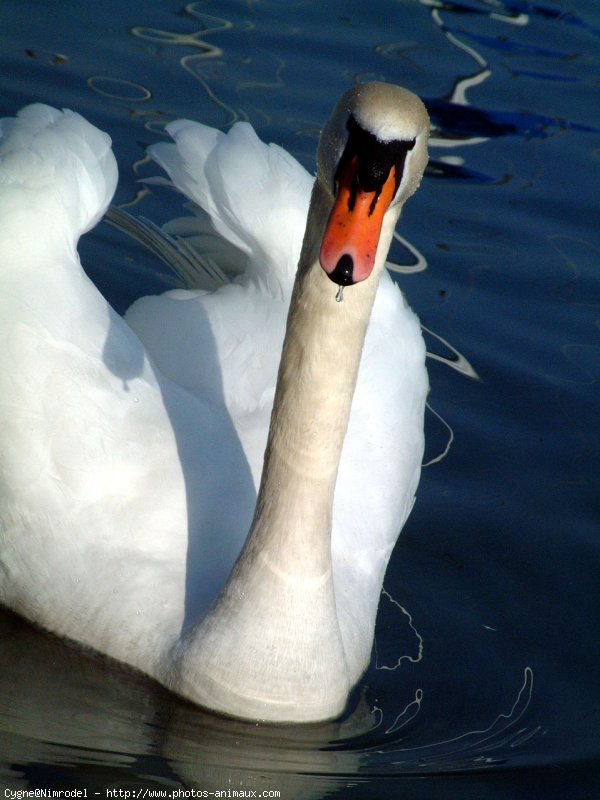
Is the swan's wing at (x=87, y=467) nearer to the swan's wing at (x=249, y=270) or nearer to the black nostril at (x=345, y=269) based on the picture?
the swan's wing at (x=249, y=270)

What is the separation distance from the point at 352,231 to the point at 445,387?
3.38 metres

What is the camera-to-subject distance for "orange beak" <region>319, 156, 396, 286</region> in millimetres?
3053

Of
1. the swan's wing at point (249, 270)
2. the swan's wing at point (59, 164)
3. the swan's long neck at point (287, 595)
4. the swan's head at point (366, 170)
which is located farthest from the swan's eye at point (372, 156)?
the swan's wing at point (249, 270)

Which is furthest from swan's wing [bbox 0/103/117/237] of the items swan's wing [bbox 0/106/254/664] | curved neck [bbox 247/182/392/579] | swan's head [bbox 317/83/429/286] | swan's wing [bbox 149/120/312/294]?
swan's head [bbox 317/83/429/286]

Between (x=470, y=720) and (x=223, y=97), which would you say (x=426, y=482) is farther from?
(x=223, y=97)

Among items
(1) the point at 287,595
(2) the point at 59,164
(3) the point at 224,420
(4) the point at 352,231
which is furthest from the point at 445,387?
(4) the point at 352,231

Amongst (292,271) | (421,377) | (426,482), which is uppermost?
(292,271)

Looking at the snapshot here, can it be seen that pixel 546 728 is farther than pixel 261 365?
No

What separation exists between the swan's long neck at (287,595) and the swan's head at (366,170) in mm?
670

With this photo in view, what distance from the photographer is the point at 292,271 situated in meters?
5.09

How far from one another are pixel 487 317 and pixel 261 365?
233cm

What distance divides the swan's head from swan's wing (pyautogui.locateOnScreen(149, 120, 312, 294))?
1.91 metres

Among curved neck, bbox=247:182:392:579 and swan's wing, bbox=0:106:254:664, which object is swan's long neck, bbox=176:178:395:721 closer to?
curved neck, bbox=247:182:392:579

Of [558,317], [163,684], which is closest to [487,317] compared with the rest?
[558,317]
